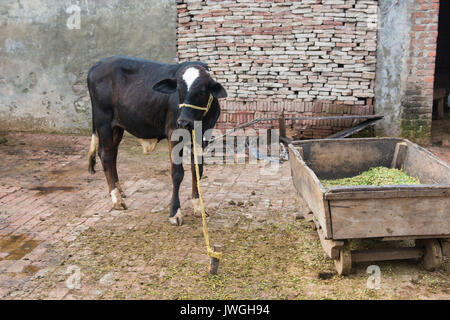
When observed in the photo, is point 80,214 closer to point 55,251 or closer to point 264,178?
point 55,251

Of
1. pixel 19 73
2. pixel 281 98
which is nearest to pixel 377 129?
pixel 281 98

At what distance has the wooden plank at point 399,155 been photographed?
5754 mm

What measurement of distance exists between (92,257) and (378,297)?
277 cm

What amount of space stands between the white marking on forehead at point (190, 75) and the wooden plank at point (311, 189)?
52.9 inches

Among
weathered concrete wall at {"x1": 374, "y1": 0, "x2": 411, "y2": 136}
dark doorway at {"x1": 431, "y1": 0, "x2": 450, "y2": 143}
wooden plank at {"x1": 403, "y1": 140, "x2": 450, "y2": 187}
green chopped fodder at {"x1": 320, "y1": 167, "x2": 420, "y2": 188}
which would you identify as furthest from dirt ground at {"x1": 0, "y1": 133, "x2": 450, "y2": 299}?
dark doorway at {"x1": 431, "y1": 0, "x2": 450, "y2": 143}

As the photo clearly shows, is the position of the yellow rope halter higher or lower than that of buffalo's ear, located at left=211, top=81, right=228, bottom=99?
lower

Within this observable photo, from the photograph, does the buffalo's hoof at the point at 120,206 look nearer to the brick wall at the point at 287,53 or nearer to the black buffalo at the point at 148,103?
the black buffalo at the point at 148,103

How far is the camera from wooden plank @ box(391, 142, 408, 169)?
5754 mm

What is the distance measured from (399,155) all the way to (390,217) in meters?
1.99

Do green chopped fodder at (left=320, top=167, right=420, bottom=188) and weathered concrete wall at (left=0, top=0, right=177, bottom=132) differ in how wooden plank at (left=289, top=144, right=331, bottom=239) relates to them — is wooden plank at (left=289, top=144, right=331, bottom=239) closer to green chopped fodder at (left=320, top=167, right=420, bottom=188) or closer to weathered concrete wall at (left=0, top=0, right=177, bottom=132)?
green chopped fodder at (left=320, top=167, right=420, bottom=188)

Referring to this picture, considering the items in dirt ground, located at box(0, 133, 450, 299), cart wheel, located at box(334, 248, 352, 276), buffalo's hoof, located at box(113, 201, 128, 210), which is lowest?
dirt ground, located at box(0, 133, 450, 299)

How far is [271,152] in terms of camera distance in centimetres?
887

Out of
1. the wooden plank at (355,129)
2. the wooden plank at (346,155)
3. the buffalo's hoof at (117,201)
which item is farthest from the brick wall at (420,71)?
the buffalo's hoof at (117,201)

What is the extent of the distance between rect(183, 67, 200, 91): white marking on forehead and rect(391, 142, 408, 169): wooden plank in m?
2.54
